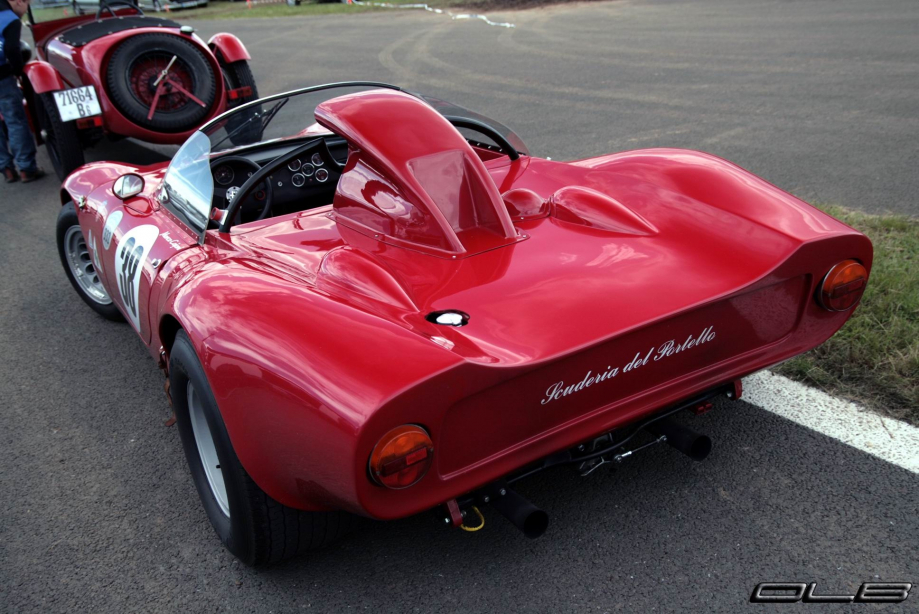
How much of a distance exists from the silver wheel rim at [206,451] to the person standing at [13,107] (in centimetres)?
501

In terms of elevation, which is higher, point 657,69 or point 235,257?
point 235,257

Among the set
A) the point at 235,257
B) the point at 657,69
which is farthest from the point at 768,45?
the point at 235,257

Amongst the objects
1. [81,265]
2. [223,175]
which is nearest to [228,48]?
[81,265]

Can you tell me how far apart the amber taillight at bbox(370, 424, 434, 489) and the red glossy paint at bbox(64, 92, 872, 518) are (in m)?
0.03

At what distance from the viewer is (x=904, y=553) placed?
208 centimetres

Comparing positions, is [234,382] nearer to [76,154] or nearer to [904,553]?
[904,553]

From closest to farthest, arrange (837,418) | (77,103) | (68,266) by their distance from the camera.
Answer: (837,418), (68,266), (77,103)

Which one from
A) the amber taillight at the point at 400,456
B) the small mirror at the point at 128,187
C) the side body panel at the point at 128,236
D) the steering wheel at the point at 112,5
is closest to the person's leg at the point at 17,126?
the steering wheel at the point at 112,5

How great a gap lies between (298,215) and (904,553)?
219 cm

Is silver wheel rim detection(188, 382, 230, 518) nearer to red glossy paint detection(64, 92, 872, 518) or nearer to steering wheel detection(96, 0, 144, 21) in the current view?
red glossy paint detection(64, 92, 872, 518)

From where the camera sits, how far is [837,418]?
2.67 meters

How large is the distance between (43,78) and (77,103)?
35 centimetres

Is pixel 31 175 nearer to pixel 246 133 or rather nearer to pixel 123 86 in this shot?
pixel 123 86

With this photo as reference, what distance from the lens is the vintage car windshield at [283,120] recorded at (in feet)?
10.0
